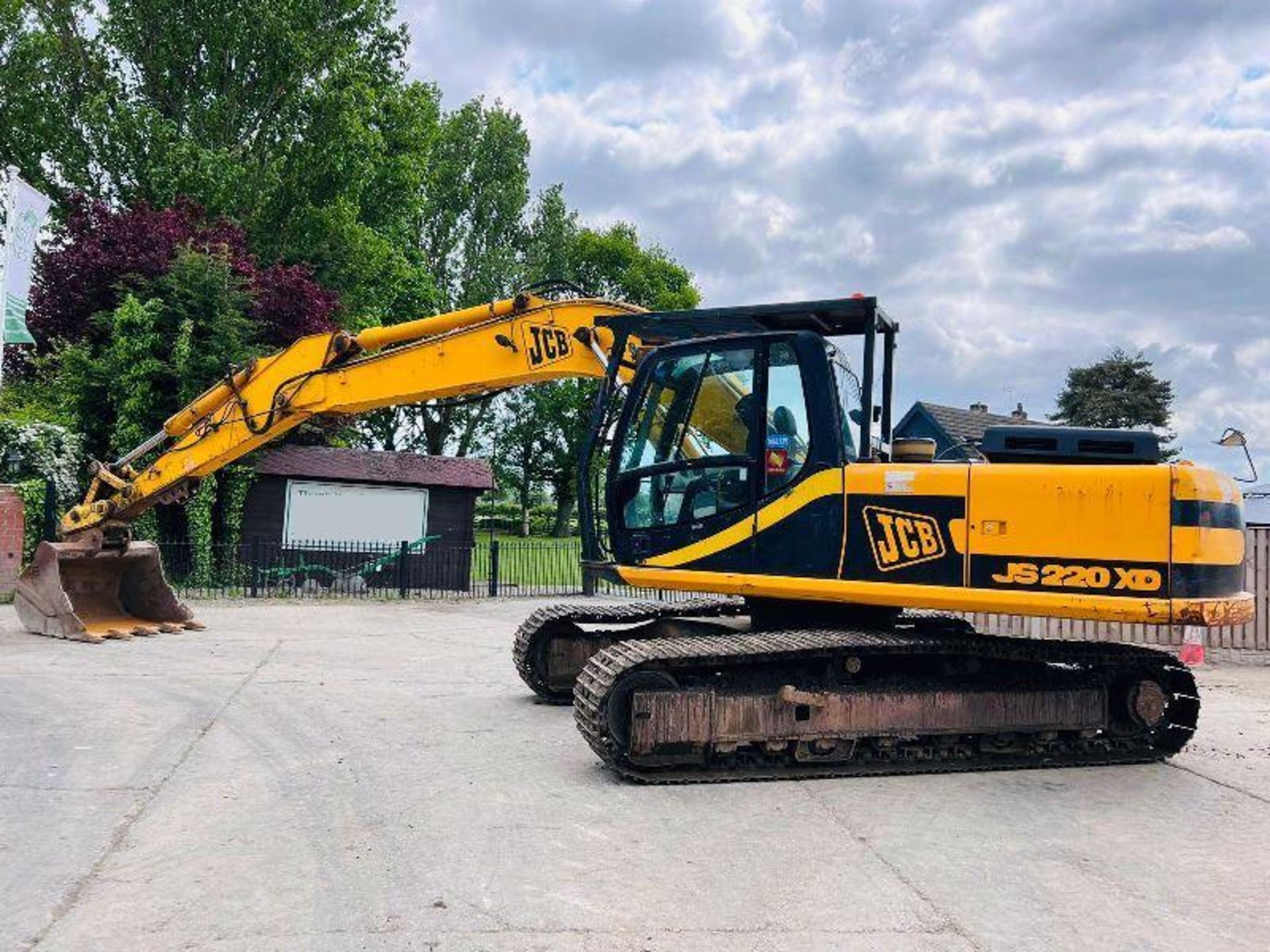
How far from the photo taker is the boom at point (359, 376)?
25.1 ft

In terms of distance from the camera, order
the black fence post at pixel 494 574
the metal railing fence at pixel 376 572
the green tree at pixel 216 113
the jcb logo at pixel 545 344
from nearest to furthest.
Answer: the jcb logo at pixel 545 344
the metal railing fence at pixel 376 572
the black fence post at pixel 494 574
the green tree at pixel 216 113

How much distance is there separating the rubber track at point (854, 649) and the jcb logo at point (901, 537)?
1.63 ft

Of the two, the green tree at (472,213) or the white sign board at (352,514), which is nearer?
the white sign board at (352,514)

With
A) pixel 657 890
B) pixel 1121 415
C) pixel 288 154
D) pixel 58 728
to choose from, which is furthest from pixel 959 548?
pixel 1121 415

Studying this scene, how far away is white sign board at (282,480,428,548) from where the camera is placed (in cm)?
2106

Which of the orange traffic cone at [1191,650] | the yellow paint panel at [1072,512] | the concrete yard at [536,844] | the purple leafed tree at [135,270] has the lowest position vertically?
the concrete yard at [536,844]

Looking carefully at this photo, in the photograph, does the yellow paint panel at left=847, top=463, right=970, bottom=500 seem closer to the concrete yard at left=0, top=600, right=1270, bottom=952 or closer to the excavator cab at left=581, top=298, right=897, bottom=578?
the excavator cab at left=581, top=298, right=897, bottom=578

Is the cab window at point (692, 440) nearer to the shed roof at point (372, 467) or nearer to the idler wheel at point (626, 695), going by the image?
the idler wheel at point (626, 695)

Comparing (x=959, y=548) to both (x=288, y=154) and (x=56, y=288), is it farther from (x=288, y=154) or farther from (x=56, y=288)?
(x=288, y=154)

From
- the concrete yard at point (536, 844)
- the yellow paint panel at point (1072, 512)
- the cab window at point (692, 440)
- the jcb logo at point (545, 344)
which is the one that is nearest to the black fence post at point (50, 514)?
the concrete yard at point (536, 844)

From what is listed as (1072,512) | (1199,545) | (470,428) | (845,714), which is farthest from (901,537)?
(470,428)

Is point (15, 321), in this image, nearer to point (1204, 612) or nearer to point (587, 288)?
point (1204, 612)

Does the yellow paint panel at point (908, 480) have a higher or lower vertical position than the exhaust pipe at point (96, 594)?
higher

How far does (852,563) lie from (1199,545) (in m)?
1.84
